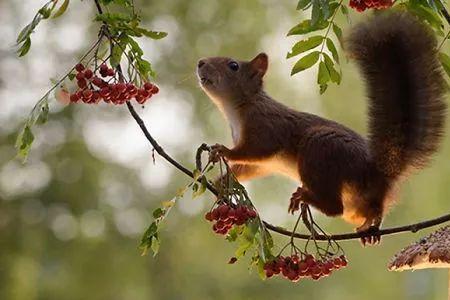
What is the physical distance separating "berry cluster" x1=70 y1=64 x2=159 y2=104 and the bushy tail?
0.80 feet

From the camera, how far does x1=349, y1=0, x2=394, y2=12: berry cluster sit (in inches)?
36.8

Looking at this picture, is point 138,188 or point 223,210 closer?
point 223,210

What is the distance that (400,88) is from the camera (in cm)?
102

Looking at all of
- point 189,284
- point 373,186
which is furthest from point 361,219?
point 189,284

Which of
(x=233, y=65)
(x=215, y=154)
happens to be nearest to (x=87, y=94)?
(x=215, y=154)

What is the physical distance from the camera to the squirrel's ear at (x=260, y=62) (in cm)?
135

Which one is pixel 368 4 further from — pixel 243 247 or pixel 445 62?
pixel 243 247

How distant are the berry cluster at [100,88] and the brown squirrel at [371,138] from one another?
12cm

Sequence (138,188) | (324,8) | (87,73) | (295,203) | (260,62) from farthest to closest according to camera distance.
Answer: (138,188) → (260,62) → (295,203) → (87,73) → (324,8)

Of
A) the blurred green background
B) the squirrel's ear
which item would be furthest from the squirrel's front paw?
the blurred green background

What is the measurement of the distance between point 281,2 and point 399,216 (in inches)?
36.1

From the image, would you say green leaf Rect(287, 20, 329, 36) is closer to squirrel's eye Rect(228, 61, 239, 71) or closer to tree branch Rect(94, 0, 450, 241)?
tree branch Rect(94, 0, 450, 241)

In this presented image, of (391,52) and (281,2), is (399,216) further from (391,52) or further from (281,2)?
(391,52)

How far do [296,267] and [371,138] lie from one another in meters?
0.23
